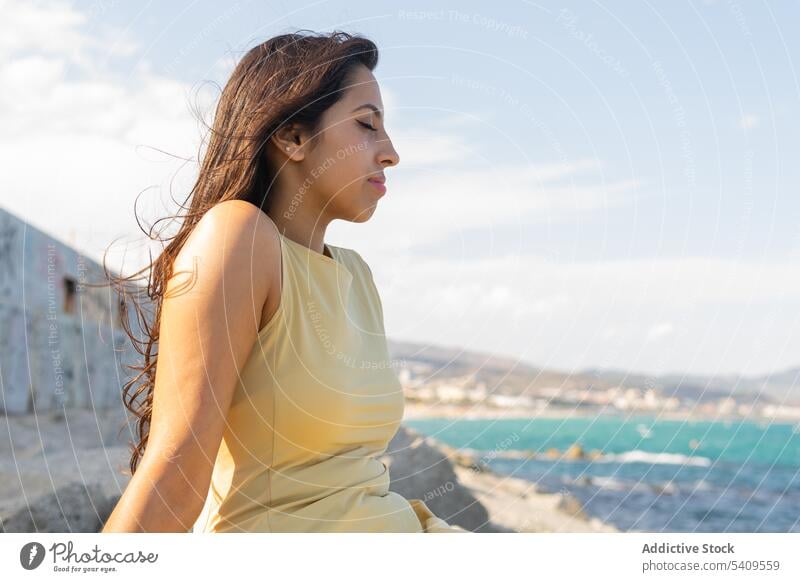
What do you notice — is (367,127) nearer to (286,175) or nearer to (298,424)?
(286,175)

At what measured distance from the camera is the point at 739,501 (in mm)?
18781

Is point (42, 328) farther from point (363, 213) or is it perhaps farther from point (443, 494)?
point (363, 213)

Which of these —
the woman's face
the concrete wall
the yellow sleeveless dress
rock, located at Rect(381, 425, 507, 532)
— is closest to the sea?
rock, located at Rect(381, 425, 507, 532)

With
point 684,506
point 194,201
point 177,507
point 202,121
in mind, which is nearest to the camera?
point 177,507

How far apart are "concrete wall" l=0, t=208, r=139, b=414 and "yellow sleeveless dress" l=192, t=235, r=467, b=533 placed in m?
9.60

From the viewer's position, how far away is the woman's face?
63.5 inches

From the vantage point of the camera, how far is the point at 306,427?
142 cm

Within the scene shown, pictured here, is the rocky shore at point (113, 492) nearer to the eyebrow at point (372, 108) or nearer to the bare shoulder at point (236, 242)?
the bare shoulder at point (236, 242)

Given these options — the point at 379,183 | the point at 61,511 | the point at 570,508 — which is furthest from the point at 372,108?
the point at 570,508

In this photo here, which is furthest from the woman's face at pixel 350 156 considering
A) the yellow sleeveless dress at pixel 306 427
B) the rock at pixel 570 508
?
the rock at pixel 570 508

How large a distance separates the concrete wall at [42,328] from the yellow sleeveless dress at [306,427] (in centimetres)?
960

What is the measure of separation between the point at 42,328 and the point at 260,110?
42.5 feet
